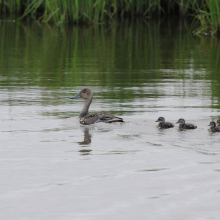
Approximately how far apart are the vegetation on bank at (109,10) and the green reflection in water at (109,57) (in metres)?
0.47

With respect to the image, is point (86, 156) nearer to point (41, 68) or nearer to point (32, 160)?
point (32, 160)

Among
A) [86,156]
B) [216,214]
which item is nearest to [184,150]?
[86,156]

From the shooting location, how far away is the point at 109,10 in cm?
3097

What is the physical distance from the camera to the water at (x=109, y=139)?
7.79 metres

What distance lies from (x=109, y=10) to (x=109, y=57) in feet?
31.2

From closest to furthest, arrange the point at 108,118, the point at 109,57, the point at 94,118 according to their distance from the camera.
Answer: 1. the point at 108,118
2. the point at 94,118
3. the point at 109,57

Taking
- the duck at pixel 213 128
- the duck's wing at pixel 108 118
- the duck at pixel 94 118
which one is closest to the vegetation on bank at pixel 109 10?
the duck at pixel 94 118

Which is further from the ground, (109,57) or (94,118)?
(109,57)

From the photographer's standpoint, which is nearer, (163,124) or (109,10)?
(163,124)

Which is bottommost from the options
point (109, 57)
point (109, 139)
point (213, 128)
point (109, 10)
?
point (109, 139)

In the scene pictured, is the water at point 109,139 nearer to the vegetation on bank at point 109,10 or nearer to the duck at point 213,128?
the duck at point 213,128

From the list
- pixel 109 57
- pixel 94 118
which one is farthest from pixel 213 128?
pixel 109 57

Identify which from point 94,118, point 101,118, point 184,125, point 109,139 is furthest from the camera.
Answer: point 94,118

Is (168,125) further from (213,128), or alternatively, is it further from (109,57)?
(109,57)
